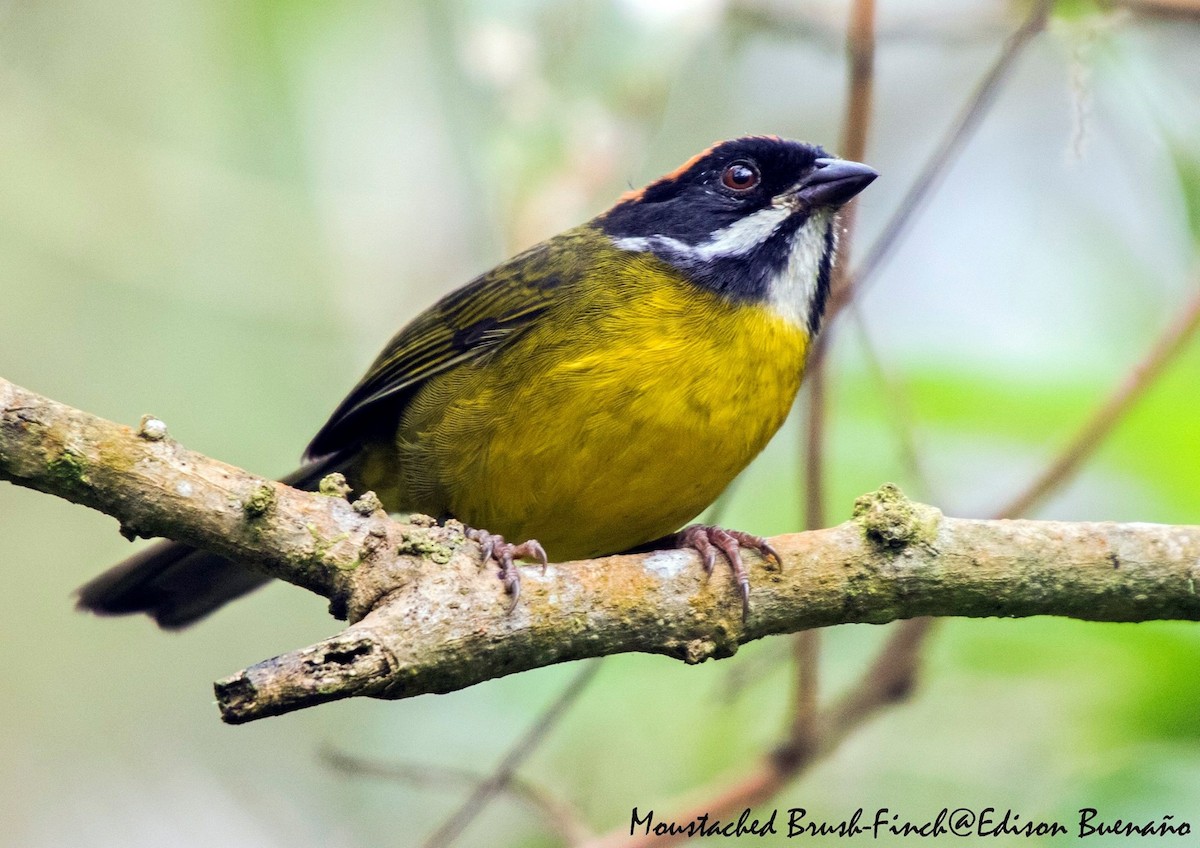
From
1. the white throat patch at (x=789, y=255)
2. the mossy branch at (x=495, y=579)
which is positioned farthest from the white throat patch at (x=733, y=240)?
the mossy branch at (x=495, y=579)

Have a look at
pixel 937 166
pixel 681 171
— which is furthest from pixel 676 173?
pixel 937 166

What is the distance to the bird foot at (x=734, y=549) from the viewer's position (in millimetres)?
3174

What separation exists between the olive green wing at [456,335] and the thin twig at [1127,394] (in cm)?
173

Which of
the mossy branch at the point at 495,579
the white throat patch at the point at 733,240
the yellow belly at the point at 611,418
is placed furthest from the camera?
the white throat patch at the point at 733,240

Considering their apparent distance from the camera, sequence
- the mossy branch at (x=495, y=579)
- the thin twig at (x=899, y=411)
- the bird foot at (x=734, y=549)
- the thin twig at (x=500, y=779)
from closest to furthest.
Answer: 1. the mossy branch at (x=495, y=579)
2. the bird foot at (x=734, y=549)
3. the thin twig at (x=500, y=779)
4. the thin twig at (x=899, y=411)

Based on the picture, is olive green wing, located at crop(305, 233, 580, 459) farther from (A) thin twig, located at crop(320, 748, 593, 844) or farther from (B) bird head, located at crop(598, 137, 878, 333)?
(A) thin twig, located at crop(320, 748, 593, 844)

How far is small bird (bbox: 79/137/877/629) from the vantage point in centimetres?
372

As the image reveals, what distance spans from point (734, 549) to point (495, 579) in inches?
26.5

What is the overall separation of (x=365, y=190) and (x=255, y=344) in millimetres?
1687

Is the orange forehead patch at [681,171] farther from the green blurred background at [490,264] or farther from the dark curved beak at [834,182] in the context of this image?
the green blurred background at [490,264]

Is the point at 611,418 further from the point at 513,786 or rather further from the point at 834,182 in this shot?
the point at 513,786

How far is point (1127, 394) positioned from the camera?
13.7ft

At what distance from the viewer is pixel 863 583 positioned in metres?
3.16

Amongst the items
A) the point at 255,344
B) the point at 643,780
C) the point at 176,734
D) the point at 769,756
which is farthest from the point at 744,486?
the point at 255,344
